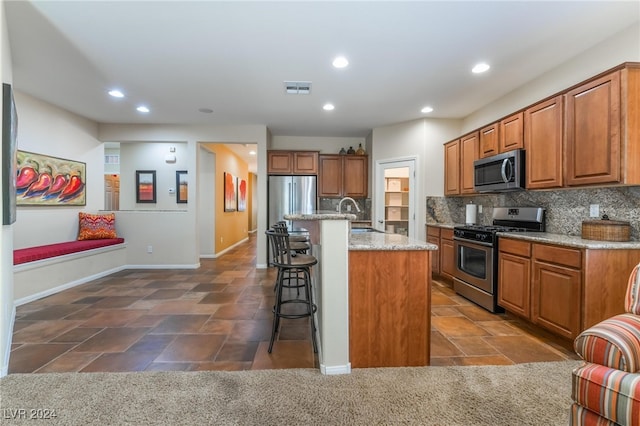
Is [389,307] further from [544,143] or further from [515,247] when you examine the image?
[544,143]

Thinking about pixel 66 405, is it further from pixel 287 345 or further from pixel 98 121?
pixel 98 121

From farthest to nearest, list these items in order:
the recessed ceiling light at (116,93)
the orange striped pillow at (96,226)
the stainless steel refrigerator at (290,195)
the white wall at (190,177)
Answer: the stainless steel refrigerator at (290,195) → the white wall at (190,177) → the orange striped pillow at (96,226) → the recessed ceiling light at (116,93)

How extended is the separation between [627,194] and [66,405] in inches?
172

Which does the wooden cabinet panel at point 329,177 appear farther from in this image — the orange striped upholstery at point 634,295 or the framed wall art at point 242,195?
the orange striped upholstery at point 634,295

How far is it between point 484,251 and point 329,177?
3.27 meters

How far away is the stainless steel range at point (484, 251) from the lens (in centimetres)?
305

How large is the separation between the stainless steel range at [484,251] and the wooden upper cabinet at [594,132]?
78 centimetres

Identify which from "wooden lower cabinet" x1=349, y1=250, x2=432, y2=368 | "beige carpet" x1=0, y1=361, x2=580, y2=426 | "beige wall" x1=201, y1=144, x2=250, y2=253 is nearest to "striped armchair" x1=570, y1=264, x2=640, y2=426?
"beige carpet" x1=0, y1=361, x2=580, y2=426

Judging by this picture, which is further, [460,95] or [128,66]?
[460,95]

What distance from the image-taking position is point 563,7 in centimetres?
204

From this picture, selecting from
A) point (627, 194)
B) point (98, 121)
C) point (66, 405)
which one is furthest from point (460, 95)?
point (98, 121)

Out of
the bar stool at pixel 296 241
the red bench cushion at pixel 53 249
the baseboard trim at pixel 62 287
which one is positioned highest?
the bar stool at pixel 296 241

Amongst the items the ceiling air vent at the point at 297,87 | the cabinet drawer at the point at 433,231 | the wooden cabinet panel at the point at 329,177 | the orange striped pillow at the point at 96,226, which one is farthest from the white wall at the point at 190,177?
the cabinet drawer at the point at 433,231

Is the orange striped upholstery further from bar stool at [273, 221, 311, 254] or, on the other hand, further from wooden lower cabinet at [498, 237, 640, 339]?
bar stool at [273, 221, 311, 254]
